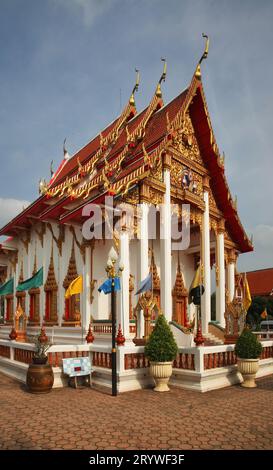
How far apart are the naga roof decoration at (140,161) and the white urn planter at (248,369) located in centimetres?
547

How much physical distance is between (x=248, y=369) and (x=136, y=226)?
4989 millimetres

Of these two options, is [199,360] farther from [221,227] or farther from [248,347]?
[221,227]

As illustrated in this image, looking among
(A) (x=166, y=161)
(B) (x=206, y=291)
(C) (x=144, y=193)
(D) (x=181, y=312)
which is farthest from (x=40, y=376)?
(D) (x=181, y=312)

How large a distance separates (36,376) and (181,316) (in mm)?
9182

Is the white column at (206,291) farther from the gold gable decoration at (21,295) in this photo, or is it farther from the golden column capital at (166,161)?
the gold gable decoration at (21,295)

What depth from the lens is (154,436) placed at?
5.47 m

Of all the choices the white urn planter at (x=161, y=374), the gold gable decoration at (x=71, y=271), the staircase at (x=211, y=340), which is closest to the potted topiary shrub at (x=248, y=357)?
the white urn planter at (x=161, y=374)

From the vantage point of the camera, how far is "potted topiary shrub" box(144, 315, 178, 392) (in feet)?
28.5

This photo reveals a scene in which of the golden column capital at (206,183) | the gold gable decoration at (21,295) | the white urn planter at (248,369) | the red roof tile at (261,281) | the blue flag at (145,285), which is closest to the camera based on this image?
the white urn planter at (248,369)

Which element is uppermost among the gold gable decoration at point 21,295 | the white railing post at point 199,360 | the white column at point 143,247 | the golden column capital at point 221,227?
the golden column capital at point 221,227

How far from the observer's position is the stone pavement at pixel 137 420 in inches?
206

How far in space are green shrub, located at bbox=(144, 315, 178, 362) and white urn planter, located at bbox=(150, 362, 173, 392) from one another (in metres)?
0.10

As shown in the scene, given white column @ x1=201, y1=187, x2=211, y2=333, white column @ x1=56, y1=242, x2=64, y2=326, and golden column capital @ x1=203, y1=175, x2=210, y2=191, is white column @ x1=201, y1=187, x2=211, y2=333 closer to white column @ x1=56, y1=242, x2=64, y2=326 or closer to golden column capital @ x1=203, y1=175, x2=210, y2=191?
golden column capital @ x1=203, y1=175, x2=210, y2=191
